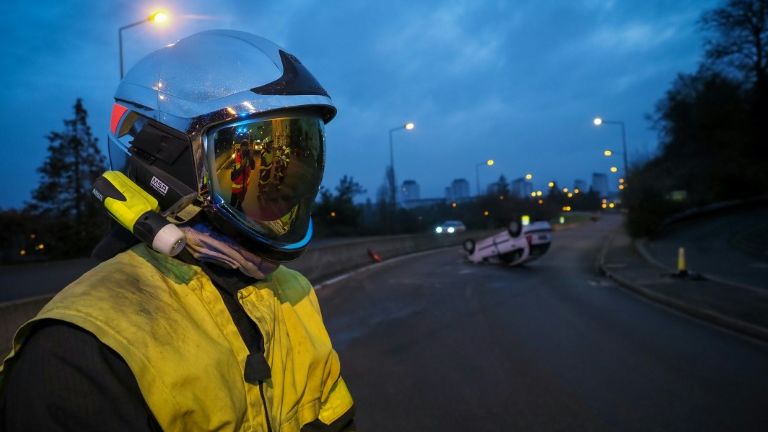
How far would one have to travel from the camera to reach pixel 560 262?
19484 millimetres

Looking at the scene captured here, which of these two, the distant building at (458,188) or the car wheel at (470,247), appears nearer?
the car wheel at (470,247)

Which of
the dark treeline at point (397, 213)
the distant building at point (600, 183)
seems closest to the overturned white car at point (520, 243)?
the dark treeline at point (397, 213)

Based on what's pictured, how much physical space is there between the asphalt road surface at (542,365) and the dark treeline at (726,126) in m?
26.1

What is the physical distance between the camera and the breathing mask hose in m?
1.30

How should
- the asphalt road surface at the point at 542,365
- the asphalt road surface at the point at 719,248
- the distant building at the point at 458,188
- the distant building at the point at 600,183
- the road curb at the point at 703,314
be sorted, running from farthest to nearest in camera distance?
the distant building at the point at 600,183 < the distant building at the point at 458,188 < the asphalt road surface at the point at 719,248 < the road curb at the point at 703,314 < the asphalt road surface at the point at 542,365

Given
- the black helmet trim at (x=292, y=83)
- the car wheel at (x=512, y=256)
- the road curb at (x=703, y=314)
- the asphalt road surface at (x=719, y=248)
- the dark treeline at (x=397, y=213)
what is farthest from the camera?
the dark treeline at (x=397, y=213)

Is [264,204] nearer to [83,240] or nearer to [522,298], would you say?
[522,298]

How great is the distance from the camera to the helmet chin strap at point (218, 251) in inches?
54.6

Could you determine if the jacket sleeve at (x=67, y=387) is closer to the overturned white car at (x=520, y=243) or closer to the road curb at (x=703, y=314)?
the road curb at (x=703, y=314)

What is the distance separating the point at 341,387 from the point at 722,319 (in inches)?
325

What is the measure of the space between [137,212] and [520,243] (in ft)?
55.7

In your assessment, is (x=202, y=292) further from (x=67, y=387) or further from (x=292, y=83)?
(x=292, y=83)

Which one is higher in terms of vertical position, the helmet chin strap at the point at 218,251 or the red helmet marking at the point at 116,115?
the red helmet marking at the point at 116,115

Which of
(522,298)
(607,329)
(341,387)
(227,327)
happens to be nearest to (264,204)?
(227,327)
